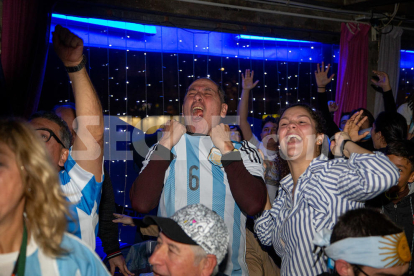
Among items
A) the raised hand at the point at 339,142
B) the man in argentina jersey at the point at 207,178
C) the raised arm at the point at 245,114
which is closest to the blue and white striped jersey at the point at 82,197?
the man in argentina jersey at the point at 207,178

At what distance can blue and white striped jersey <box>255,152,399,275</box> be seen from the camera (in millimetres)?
1390

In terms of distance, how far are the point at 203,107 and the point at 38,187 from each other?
124 centimetres

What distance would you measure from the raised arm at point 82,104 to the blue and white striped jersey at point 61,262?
38 cm

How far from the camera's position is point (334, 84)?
19.7 ft

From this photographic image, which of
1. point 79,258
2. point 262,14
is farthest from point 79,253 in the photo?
point 262,14

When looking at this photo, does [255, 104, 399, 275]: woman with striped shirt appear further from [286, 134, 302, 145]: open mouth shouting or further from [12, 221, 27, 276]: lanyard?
[12, 221, 27, 276]: lanyard

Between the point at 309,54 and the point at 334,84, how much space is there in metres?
0.74

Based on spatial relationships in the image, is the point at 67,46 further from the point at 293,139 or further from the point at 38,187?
the point at 293,139

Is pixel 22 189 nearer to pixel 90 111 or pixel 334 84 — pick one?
pixel 90 111

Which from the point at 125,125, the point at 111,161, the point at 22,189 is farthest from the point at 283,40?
the point at 22,189

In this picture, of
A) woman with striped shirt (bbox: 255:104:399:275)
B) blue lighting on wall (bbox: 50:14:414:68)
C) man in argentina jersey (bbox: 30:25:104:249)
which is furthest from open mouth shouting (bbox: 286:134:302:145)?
blue lighting on wall (bbox: 50:14:414:68)

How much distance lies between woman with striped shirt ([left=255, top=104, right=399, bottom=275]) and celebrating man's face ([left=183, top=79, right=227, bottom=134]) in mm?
450

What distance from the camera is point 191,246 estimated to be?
131 cm

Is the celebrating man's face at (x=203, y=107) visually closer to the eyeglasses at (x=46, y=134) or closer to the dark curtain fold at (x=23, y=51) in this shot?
the eyeglasses at (x=46, y=134)
